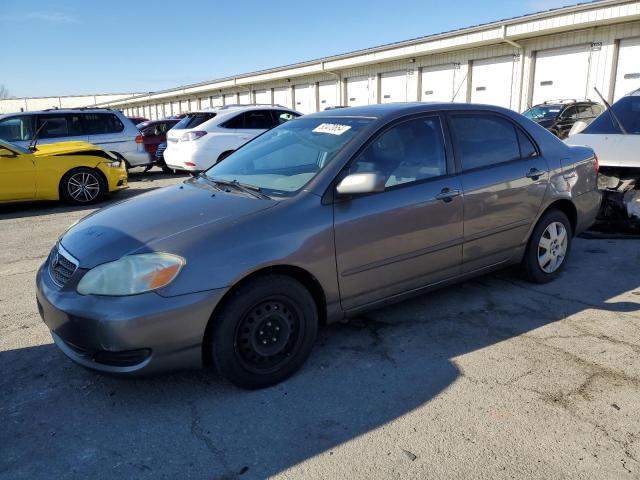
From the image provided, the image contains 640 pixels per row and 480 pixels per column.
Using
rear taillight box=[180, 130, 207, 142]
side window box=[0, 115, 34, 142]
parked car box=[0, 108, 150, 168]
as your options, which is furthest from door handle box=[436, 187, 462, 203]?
side window box=[0, 115, 34, 142]

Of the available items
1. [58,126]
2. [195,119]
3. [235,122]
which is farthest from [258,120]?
[58,126]

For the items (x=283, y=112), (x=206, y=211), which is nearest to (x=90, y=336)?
(x=206, y=211)

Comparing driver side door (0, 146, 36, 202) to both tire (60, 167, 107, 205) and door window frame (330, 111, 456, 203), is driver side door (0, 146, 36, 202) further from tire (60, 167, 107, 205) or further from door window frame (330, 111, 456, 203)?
door window frame (330, 111, 456, 203)

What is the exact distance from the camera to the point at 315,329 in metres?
3.08

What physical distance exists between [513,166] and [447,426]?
2.35m

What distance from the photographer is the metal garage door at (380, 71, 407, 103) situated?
2214cm

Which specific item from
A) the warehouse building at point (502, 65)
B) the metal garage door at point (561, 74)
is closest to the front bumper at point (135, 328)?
the warehouse building at point (502, 65)

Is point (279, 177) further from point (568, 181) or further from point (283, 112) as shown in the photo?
point (283, 112)

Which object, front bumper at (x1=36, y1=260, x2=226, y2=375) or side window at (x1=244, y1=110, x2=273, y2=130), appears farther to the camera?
side window at (x1=244, y1=110, x2=273, y2=130)

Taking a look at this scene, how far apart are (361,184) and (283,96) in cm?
2831

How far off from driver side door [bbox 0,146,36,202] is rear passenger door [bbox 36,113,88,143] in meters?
2.42

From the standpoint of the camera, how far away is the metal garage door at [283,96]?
29.5 meters

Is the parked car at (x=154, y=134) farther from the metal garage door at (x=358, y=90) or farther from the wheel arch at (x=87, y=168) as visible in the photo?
the metal garage door at (x=358, y=90)

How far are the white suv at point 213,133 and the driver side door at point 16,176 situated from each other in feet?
9.93
